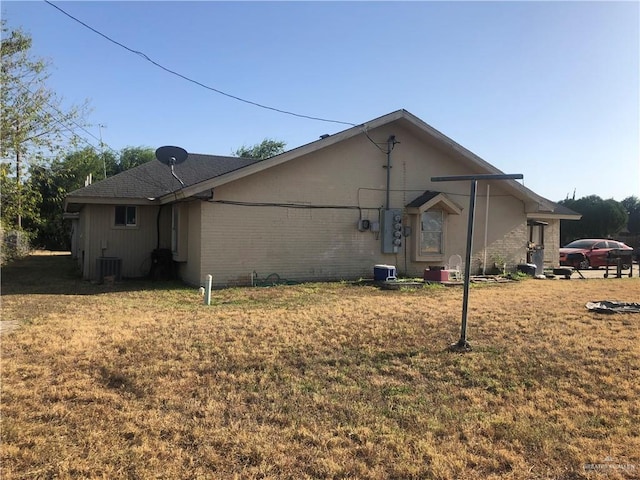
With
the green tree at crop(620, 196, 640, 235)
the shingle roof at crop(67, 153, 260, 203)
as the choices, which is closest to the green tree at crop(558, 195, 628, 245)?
the green tree at crop(620, 196, 640, 235)

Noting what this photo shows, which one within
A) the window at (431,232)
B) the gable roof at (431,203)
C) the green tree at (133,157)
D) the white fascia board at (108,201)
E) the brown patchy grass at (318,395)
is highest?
the green tree at (133,157)

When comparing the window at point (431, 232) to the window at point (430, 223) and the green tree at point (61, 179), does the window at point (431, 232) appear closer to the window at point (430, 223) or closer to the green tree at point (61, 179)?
the window at point (430, 223)

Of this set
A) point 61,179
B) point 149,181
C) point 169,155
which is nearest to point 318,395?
point 169,155

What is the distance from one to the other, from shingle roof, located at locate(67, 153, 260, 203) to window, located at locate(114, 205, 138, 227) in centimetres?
55

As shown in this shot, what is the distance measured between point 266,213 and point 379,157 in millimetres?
4104

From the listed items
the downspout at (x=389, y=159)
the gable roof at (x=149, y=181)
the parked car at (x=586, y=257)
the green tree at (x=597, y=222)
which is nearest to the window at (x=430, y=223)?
the downspout at (x=389, y=159)

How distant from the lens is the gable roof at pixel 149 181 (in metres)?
14.4

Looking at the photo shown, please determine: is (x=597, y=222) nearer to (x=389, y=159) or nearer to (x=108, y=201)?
(x=389, y=159)

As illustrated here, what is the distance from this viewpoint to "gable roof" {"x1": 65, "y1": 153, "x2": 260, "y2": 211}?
14367 millimetres

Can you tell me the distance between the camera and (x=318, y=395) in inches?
185

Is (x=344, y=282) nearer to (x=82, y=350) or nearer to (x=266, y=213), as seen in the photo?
(x=266, y=213)

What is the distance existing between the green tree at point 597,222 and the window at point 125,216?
4019 centimetres

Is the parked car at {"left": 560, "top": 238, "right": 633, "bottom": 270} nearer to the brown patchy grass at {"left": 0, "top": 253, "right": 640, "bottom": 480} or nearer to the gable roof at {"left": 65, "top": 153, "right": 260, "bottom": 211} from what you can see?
the gable roof at {"left": 65, "top": 153, "right": 260, "bottom": 211}

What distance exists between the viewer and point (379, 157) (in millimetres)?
14820
